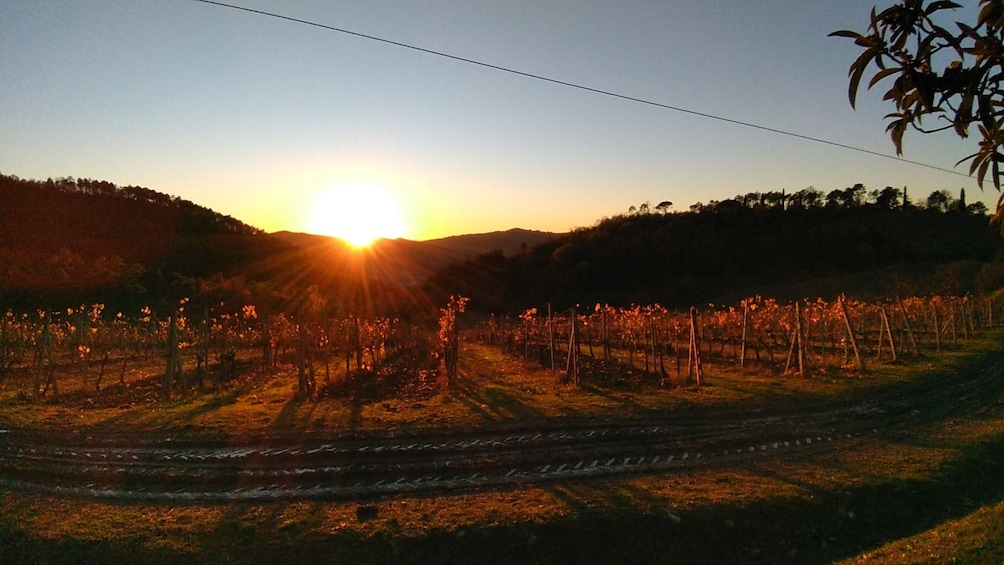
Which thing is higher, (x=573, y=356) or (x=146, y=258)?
(x=146, y=258)

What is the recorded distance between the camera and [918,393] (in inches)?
652

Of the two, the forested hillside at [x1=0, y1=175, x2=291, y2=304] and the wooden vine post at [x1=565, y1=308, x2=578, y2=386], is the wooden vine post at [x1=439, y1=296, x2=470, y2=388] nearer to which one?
the wooden vine post at [x1=565, y1=308, x2=578, y2=386]

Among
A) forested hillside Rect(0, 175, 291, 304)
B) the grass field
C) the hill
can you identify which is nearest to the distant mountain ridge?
the hill

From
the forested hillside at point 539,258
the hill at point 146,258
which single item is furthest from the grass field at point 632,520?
the forested hillside at point 539,258

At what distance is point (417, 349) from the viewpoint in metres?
37.2

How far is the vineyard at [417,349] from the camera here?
1917 centimetres

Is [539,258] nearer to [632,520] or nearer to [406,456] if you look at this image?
[406,456]

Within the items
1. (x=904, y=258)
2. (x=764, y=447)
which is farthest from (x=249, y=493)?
(x=904, y=258)

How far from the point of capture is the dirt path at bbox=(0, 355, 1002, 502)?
946 centimetres

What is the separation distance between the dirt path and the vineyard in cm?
515

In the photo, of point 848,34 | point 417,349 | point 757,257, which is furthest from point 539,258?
point 848,34

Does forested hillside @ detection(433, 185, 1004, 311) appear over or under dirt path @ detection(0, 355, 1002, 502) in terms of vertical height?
over

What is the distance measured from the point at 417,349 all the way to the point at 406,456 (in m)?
26.6

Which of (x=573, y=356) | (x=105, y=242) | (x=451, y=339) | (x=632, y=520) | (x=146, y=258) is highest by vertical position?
(x=105, y=242)
